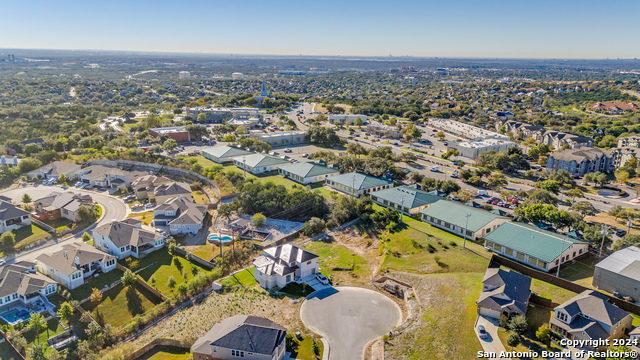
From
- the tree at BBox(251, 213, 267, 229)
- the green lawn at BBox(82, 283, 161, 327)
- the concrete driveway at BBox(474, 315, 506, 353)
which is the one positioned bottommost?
the green lawn at BBox(82, 283, 161, 327)

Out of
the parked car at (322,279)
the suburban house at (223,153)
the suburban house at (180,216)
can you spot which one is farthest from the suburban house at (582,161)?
the suburban house at (180,216)

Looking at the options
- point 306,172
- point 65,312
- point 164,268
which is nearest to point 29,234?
point 164,268

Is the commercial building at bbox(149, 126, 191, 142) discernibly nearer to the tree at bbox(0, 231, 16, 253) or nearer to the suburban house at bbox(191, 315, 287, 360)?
the tree at bbox(0, 231, 16, 253)

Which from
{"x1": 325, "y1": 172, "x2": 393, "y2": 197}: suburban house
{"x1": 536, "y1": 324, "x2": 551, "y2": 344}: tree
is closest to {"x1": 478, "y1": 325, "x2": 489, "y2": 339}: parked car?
{"x1": 536, "y1": 324, "x2": 551, "y2": 344}: tree

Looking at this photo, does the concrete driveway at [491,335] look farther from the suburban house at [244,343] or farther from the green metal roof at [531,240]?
the suburban house at [244,343]

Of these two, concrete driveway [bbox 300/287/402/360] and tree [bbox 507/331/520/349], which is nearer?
tree [bbox 507/331/520/349]

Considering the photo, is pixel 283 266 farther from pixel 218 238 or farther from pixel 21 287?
pixel 21 287

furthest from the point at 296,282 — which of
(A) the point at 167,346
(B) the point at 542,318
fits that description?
(B) the point at 542,318
